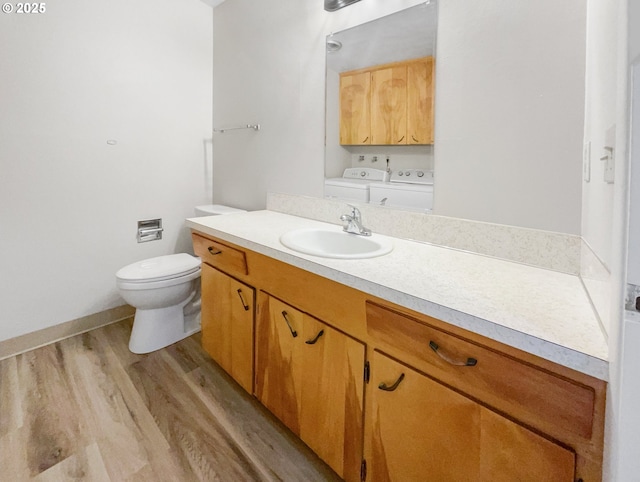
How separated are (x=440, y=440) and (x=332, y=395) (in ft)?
1.33

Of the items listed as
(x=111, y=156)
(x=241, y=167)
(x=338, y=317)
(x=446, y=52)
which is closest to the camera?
(x=338, y=317)

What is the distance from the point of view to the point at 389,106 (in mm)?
1532

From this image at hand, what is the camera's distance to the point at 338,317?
43.6 inches

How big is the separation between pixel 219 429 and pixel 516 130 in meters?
1.70

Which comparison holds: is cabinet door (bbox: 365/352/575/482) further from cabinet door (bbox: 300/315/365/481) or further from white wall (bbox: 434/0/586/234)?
white wall (bbox: 434/0/586/234)

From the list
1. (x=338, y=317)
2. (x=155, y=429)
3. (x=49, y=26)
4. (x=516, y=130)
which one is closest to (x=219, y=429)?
(x=155, y=429)

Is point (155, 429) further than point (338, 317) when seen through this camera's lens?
Yes

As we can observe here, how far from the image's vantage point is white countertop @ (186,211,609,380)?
2.14 ft

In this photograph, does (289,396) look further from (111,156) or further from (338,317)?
(111,156)

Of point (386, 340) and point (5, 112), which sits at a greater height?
point (5, 112)

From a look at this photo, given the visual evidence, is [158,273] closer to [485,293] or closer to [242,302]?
[242,302]

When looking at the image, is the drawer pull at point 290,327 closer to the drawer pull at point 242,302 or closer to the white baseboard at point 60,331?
the drawer pull at point 242,302

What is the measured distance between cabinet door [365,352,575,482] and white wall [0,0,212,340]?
7.22 feet

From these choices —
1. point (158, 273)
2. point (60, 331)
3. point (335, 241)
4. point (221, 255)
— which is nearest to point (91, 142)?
point (158, 273)
